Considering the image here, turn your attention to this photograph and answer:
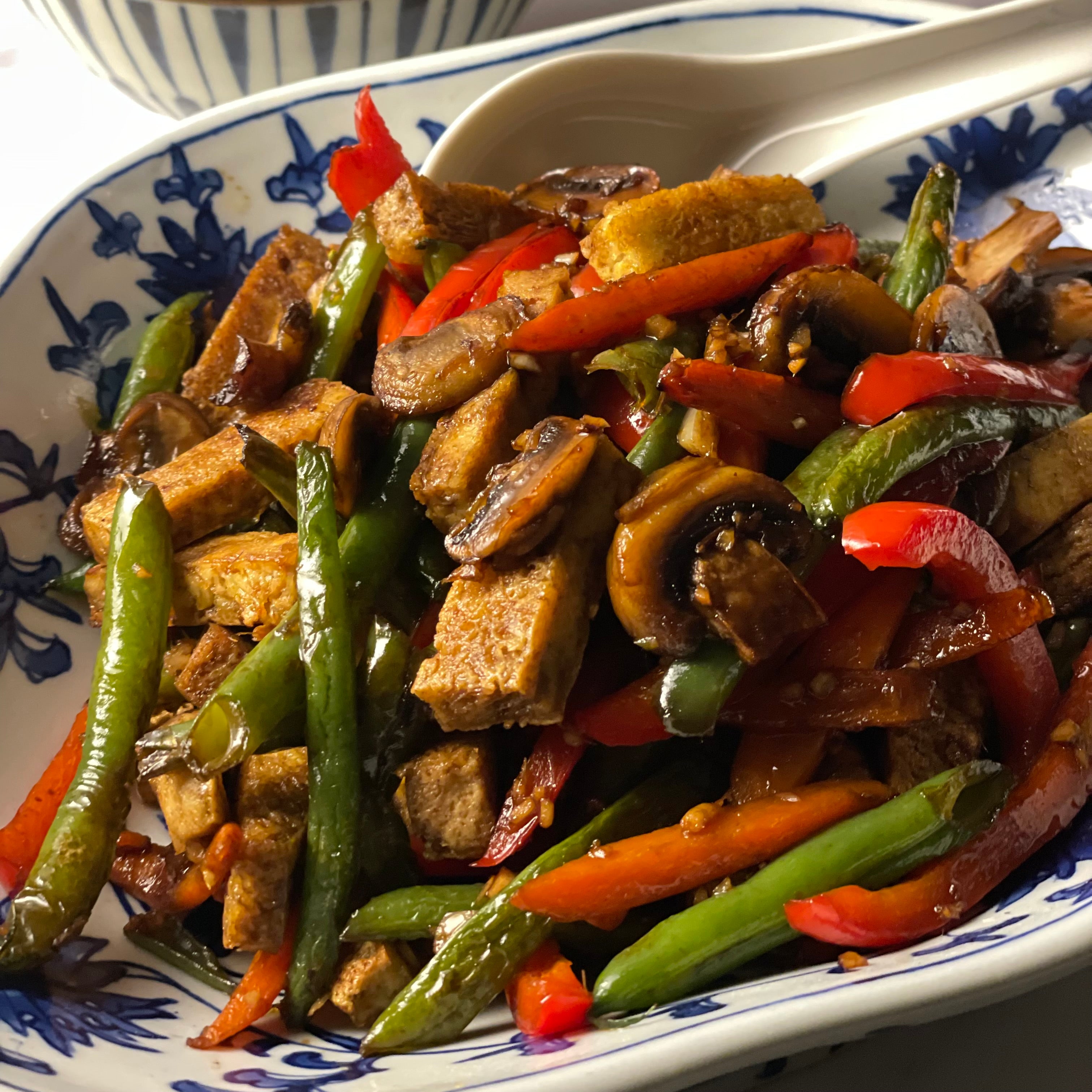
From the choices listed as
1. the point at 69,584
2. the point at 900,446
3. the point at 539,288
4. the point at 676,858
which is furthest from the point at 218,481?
the point at 900,446

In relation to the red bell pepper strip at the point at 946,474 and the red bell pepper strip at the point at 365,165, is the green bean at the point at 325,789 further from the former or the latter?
the red bell pepper strip at the point at 365,165

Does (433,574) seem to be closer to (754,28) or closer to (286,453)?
(286,453)

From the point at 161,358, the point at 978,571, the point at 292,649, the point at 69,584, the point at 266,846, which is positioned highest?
the point at 161,358

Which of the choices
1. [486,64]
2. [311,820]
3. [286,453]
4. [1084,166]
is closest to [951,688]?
[311,820]

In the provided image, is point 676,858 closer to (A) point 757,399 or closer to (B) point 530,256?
(A) point 757,399

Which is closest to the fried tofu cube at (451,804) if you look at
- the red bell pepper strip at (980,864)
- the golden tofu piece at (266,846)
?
the golden tofu piece at (266,846)
